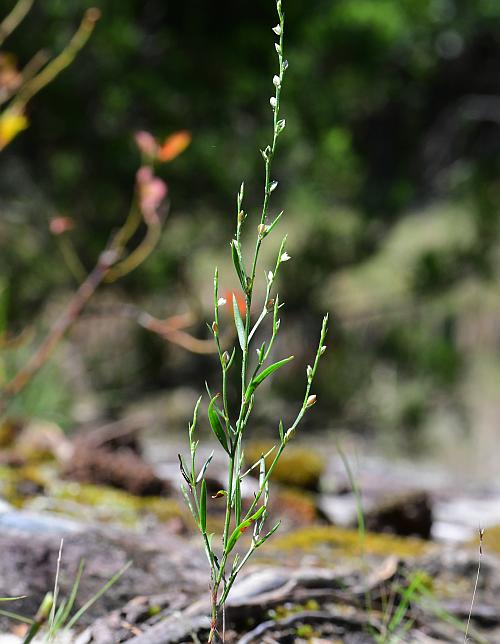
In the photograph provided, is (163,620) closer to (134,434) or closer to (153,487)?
(153,487)

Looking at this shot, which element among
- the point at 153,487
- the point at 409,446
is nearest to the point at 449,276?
the point at 409,446

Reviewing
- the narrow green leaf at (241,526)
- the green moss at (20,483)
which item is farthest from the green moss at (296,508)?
the narrow green leaf at (241,526)

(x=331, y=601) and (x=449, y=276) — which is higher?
(x=449, y=276)

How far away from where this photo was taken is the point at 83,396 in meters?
4.41

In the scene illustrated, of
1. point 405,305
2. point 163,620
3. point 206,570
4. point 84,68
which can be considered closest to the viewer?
point 163,620

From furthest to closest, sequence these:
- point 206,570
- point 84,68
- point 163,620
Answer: point 84,68, point 206,570, point 163,620

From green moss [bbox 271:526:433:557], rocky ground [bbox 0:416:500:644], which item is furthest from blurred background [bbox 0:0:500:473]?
green moss [bbox 271:526:433:557]

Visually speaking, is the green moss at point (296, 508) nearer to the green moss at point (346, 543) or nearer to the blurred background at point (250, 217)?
the green moss at point (346, 543)

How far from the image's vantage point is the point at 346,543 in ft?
5.17

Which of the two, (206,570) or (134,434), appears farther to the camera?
(134,434)

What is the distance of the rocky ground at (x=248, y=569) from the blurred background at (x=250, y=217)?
3.94ft

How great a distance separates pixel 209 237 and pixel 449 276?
4.20ft

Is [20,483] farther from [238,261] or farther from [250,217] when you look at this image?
[250,217]

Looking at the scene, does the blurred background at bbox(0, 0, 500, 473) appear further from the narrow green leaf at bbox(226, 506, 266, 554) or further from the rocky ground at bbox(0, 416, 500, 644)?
the narrow green leaf at bbox(226, 506, 266, 554)
